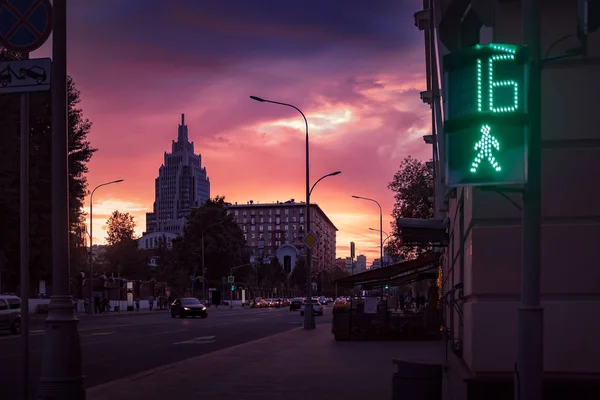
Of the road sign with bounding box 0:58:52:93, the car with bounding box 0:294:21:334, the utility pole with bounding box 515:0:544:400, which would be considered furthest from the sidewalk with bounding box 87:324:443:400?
the car with bounding box 0:294:21:334

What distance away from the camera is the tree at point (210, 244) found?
126125 millimetres

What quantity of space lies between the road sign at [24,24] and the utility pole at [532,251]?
18.1 ft

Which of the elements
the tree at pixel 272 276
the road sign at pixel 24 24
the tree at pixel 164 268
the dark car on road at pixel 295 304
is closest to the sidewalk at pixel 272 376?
the road sign at pixel 24 24

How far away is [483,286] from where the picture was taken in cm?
920

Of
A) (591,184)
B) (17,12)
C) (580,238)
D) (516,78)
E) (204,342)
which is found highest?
(17,12)

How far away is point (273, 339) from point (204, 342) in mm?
2319

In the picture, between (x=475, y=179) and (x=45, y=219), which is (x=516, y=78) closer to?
(x=475, y=179)

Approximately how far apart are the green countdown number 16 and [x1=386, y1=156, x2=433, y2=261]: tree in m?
49.3

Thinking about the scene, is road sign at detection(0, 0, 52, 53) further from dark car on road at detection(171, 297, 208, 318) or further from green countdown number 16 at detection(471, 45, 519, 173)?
dark car on road at detection(171, 297, 208, 318)

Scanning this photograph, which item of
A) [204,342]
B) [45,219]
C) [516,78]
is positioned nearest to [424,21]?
[204,342]

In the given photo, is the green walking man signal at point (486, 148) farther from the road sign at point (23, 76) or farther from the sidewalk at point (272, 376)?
the road sign at point (23, 76)

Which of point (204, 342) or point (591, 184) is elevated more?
point (591, 184)

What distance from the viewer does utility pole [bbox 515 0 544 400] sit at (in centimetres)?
587

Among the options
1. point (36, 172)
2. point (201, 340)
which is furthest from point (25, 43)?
point (36, 172)
